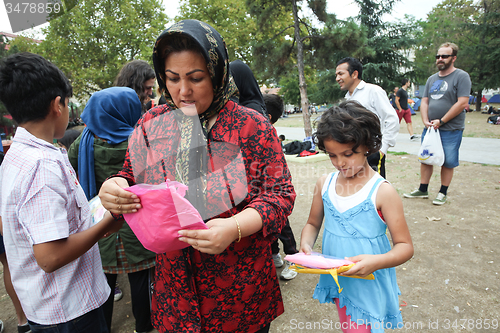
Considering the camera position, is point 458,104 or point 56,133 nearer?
point 56,133

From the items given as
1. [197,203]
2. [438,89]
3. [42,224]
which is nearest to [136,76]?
[42,224]

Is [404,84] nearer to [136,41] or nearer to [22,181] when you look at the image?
[22,181]

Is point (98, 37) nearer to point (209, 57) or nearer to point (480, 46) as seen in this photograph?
point (209, 57)

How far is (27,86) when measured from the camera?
1.30 metres

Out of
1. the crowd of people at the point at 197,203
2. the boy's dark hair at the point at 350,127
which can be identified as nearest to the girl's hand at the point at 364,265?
the crowd of people at the point at 197,203

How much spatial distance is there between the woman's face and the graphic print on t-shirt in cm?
439

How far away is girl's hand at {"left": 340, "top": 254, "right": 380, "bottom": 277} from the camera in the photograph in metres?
1.29

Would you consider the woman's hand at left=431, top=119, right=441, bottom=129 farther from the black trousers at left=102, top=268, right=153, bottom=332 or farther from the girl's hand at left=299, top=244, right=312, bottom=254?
the black trousers at left=102, top=268, right=153, bottom=332

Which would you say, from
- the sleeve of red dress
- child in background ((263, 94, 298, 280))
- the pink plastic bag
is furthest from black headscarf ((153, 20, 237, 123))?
child in background ((263, 94, 298, 280))

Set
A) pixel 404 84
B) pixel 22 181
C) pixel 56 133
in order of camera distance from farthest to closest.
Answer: pixel 404 84 → pixel 56 133 → pixel 22 181

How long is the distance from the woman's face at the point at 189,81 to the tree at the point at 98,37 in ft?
62.5

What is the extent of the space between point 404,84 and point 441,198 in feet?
29.2

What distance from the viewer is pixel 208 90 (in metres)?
1.21

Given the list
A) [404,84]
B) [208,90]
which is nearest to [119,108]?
[208,90]
